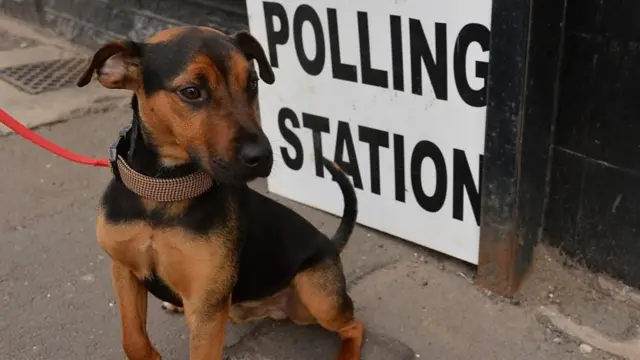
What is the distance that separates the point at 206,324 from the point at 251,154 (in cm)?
65

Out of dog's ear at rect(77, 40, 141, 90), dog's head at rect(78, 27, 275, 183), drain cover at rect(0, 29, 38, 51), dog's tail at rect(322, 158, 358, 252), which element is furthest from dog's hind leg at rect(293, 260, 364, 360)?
drain cover at rect(0, 29, 38, 51)

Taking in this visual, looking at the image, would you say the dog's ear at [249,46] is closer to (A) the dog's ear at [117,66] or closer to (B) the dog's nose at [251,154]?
(A) the dog's ear at [117,66]

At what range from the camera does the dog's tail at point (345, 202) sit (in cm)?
287

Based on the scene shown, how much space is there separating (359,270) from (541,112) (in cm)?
113

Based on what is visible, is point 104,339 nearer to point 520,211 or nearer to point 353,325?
point 353,325

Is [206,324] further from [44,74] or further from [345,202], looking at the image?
[44,74]

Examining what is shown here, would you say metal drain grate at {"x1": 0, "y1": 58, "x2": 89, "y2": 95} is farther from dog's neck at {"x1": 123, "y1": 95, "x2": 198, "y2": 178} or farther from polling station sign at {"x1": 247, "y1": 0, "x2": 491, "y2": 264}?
dog's neck at {"x1": 123, "y1": 95, "x2": 198, "y2": 178}

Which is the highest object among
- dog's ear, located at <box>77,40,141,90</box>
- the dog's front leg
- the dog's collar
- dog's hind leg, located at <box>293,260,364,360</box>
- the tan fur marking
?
the tan fur marking

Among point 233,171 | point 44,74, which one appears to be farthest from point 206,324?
point 44,74

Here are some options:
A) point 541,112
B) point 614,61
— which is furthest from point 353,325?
point 614,61

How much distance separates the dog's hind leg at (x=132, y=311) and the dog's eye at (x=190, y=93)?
2.38 ft

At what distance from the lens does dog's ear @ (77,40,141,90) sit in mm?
2113

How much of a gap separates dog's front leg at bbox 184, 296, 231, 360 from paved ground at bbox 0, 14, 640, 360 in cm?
56

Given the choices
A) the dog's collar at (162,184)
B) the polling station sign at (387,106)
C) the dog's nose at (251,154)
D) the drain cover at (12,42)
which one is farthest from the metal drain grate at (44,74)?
the dog's nose at (251,154)
